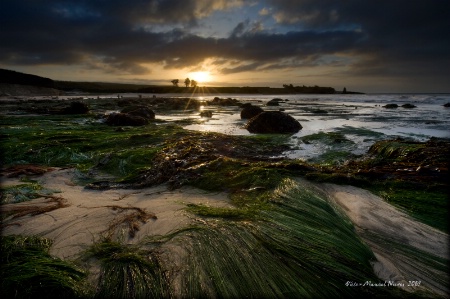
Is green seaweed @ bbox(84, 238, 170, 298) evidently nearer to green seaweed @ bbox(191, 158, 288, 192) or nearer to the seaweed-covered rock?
green seaweed @ bbox(191, 158, 288, 192)

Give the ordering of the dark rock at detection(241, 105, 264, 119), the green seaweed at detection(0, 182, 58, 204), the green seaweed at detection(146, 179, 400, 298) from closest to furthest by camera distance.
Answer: the green seaweed at detection(146, 179, 400, 298)
the green seaweed at detection(0, 182, 58, 204)
the dark rock at detection(241, 105, 264, 119)

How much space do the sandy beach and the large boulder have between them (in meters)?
6.19

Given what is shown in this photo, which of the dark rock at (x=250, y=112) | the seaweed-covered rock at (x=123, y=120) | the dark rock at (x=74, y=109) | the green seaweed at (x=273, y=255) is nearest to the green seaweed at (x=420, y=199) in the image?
the green seaweed at (x=273, y=255)

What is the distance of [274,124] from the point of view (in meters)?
10.2

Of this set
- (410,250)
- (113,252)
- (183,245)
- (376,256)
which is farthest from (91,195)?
(410,250)

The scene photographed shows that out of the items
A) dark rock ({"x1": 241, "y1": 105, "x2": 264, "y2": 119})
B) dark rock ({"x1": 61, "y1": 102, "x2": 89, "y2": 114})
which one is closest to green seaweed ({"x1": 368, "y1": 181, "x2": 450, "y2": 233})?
dark rock ({"x1": 241, "y1": 105, "x2": 264, "y2": 119})

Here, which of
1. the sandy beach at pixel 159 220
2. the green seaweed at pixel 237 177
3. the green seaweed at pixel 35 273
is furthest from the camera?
the green seaweed at pixel 237 177

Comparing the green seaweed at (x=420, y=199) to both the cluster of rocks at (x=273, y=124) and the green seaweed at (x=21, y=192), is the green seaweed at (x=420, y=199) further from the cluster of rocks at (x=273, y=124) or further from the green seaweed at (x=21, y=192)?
the cluster of rocks at (x=273, y=124)

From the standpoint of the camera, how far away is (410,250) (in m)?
2.49

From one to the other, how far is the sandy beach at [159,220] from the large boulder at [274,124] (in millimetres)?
6189

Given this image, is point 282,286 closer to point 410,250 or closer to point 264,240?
point 264,240

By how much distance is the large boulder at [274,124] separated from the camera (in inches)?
397

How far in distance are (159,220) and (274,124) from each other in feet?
26.0

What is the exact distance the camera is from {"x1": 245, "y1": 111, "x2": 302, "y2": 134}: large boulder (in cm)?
1008
